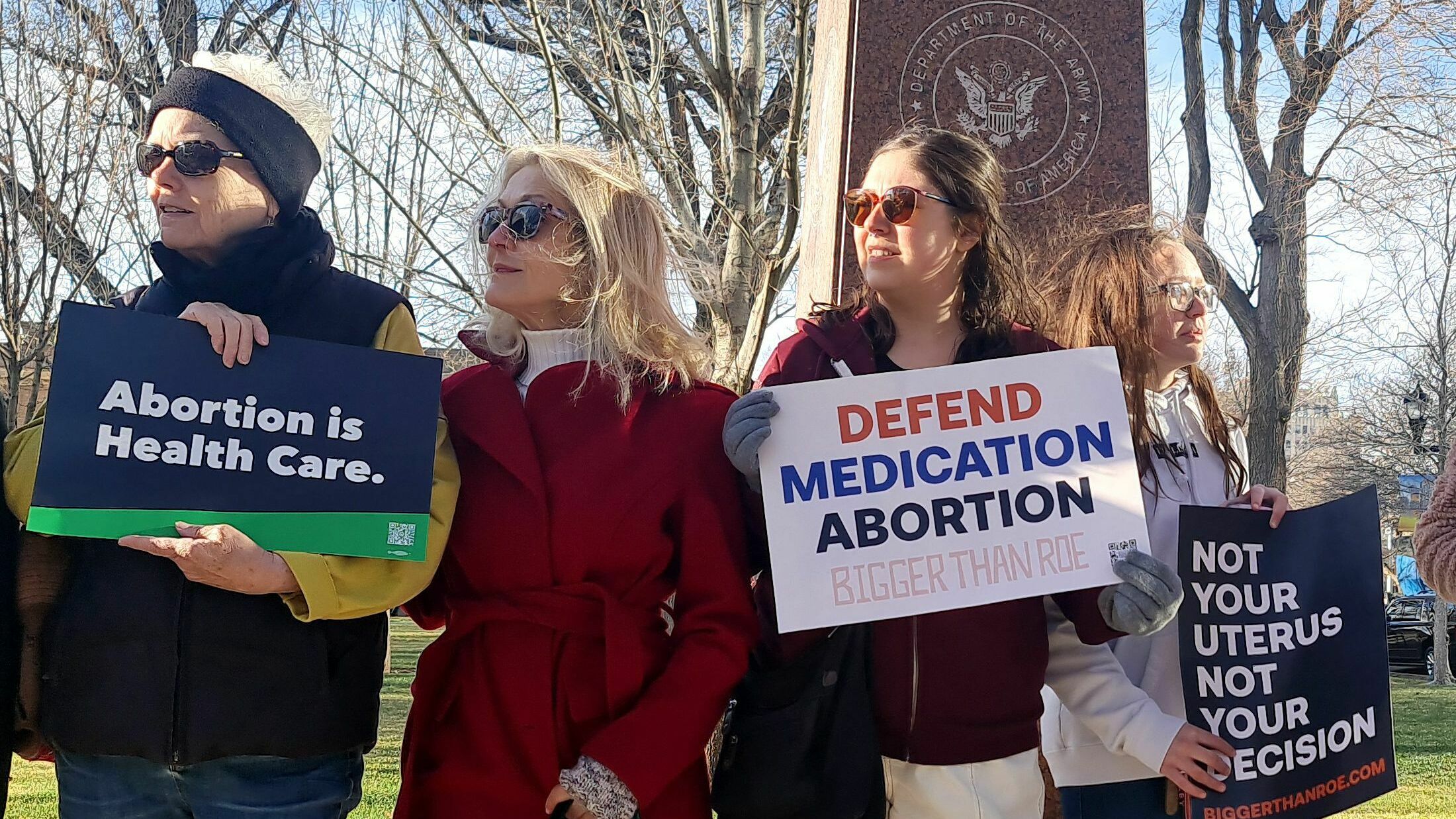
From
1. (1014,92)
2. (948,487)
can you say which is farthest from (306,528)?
(1014,92)

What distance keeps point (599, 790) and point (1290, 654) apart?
1.50m

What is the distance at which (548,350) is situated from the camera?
8.45ft

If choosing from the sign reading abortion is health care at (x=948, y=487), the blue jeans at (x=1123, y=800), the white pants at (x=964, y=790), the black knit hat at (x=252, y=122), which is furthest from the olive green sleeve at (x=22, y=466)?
the blue jeans at (x=1123, y=800)

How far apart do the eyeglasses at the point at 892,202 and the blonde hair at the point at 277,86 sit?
1153 millimetres

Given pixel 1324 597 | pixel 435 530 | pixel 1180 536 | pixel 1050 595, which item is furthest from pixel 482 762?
pixel 1324 597

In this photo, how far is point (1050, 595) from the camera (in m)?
2.65

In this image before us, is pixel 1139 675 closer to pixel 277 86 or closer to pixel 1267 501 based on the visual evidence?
pixel 1267 501

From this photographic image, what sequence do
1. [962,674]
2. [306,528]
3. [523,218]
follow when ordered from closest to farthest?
1. [306,528]
2. [962,674]
3. [523,218]

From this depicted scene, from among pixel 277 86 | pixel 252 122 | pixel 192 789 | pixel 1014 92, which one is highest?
pixel 1014 92

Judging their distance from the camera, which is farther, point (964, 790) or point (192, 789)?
point (964, 790)

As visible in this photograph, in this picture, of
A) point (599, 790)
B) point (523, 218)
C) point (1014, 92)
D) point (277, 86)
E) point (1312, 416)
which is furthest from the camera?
point (1312, 416)

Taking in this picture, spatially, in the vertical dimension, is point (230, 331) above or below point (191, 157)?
below

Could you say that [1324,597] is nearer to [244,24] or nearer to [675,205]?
[675,205]

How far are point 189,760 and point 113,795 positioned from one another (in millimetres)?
177
